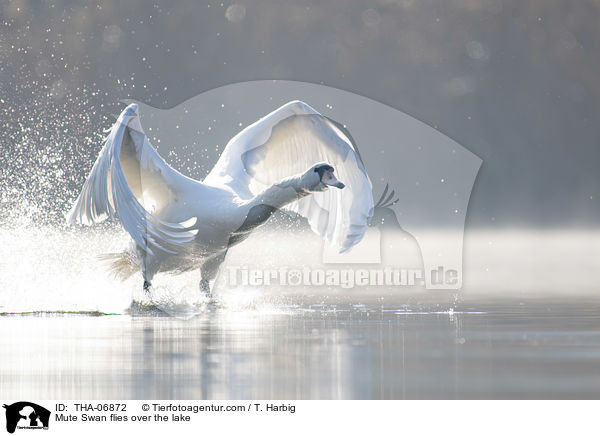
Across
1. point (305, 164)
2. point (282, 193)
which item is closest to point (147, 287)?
point (282, 193)

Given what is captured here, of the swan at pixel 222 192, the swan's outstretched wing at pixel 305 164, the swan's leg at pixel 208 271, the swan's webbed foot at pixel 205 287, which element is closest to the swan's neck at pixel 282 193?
the swan at pixel 222 192

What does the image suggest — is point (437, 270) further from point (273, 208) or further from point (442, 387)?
point (442, 387)

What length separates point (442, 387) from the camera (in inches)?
183

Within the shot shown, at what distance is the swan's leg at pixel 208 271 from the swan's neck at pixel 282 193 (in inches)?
35.9

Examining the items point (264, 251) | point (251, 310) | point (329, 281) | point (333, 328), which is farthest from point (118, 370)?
point (329, 281)

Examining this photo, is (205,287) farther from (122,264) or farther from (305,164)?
(305,164)

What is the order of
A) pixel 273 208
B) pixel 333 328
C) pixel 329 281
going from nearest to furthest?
pixel 333 328, pixel 273 208, pixel 329 281

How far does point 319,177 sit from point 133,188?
179 cm

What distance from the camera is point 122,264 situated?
9922mm

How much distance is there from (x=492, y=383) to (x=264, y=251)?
5489 millimetres

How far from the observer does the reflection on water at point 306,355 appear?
4617 millimetres
